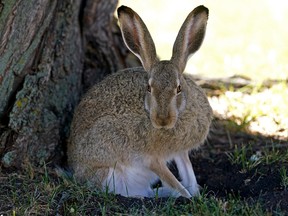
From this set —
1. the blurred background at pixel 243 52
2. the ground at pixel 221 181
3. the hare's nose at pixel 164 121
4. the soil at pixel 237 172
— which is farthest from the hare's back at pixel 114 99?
the blurred background at pixel 243 52

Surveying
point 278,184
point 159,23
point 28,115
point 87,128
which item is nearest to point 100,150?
point 87,128

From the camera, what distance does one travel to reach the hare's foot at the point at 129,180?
20.0 ft

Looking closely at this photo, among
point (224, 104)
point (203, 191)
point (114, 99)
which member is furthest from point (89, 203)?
point (224, 104)

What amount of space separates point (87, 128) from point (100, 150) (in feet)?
0.93

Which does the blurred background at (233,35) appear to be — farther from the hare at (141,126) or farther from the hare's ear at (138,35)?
the hare's ear at (138,35)

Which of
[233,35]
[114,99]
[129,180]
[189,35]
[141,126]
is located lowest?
[129,180]

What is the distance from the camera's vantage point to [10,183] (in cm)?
587

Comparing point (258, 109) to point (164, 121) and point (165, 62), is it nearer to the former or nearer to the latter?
point (165, 62)

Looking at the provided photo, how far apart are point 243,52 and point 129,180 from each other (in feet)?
13.9

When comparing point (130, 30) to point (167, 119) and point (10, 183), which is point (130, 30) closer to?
point (167, 119)

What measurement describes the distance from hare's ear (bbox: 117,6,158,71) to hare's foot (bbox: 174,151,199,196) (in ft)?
2.93

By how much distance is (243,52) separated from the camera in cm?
986

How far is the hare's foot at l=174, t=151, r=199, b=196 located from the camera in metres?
6.20

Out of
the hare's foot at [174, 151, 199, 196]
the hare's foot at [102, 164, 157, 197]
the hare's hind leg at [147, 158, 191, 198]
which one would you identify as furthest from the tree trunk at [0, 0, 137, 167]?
the hare's foot at [174, 151, 199, 196]
